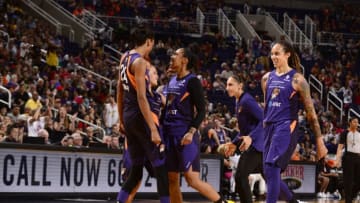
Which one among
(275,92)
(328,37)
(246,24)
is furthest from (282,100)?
(328,37)

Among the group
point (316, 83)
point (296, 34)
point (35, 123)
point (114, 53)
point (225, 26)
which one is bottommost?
point (35, 123)

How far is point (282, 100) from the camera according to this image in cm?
942

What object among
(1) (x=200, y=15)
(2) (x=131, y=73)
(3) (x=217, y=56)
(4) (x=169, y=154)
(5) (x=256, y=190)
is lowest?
(5) (x=256, y=190)

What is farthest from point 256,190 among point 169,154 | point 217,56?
point 217,56

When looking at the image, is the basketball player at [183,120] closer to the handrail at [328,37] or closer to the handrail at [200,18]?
the handrail at [200,18]

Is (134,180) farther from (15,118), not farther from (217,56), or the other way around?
(217,56)

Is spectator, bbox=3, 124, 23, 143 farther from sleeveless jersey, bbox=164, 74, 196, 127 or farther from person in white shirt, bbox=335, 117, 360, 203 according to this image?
sleeveless jersey, bbox=164, 74, 196, 127

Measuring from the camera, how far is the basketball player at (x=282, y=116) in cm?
921

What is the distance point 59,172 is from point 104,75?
1037 centimetres

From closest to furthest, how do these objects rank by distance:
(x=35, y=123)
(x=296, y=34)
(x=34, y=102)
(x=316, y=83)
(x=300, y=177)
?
(x=35, y=123) < (x=34, y=102) < (x=300, y=177) < (x=316, y=83) < (x=296, y=34)

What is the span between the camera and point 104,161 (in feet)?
52.4

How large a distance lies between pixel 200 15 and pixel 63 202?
73.0ft

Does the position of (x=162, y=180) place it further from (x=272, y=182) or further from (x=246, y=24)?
(x=246, y=24)

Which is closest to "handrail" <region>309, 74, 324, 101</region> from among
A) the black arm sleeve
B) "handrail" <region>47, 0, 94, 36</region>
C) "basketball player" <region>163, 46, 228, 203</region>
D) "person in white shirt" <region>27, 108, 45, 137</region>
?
"handrail" <region>47, 0, 94, 36</region>
